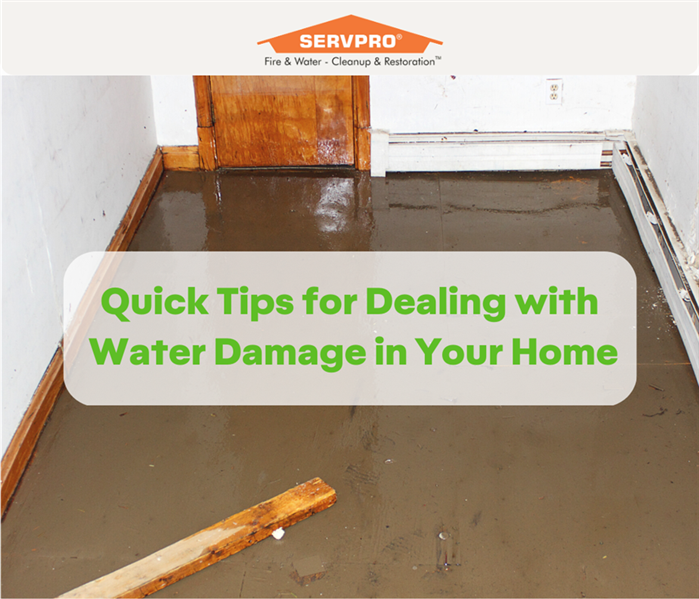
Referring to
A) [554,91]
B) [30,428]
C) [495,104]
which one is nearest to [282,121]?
[495,104]

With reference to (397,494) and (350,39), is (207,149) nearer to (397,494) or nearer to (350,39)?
(350,39)

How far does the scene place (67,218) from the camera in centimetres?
333

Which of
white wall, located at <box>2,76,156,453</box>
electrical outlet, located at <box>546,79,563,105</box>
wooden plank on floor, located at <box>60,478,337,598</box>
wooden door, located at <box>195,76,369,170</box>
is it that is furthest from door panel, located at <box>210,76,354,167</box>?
wooden plank on floor, located at <box>60,478,337,598</box>

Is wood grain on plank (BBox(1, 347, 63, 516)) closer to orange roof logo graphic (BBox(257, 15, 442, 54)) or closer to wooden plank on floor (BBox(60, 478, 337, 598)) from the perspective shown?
wooden plank on floor (BBox(60, 478, 337, 598))

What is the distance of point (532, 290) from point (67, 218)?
2.24m

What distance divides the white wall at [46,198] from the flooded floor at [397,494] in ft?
1.12

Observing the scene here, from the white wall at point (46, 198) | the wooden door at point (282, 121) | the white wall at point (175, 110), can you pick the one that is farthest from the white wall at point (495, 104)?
the white wall at point (46, 198)

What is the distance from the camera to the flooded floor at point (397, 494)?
2375 millimetres

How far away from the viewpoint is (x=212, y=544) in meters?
2.42

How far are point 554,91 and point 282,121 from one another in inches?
69.0

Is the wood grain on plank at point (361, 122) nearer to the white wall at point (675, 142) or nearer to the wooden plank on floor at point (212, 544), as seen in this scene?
the white wall at point (675, 142)

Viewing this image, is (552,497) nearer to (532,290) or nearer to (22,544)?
(532,290)

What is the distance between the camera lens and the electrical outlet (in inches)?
182

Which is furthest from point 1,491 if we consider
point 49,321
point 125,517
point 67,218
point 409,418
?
point 409,418
